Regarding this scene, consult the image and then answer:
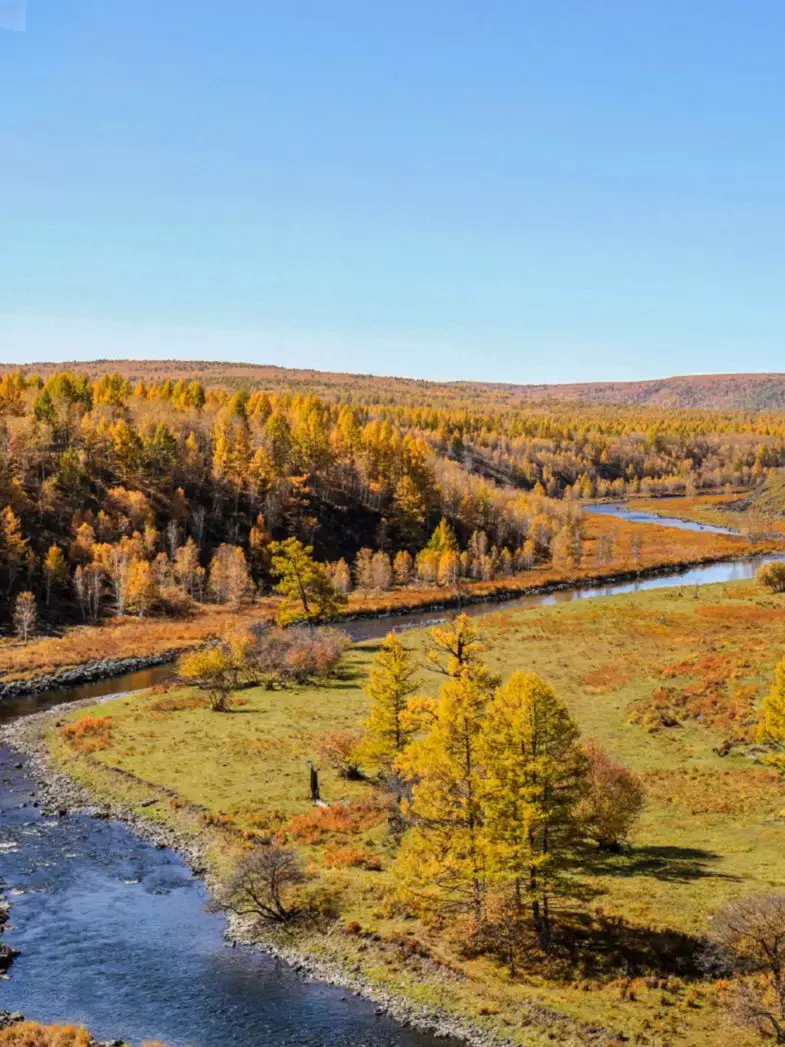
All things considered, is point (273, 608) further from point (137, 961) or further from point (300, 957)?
point (300, 957)

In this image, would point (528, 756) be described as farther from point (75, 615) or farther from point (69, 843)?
point (75, 615)

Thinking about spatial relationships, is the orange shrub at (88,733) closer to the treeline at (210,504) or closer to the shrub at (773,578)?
the treeline at (210,504)

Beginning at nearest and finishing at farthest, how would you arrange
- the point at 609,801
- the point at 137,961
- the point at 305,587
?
the point at 137,961, the point at 609,801, the point at 305,587

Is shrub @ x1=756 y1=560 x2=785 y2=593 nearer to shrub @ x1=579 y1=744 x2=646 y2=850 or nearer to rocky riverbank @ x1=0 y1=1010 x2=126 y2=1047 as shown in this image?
shrub @ x1=579 y1=744 x2=646 y2=850

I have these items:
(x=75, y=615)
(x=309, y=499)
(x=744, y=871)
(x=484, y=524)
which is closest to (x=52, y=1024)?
(x=744, y=871)

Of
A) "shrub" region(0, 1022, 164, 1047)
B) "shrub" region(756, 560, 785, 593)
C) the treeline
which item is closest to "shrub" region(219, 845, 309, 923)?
"shrub" region(0, 1022, 164, 1047)

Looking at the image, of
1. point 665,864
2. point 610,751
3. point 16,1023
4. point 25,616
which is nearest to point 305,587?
point 25,616
